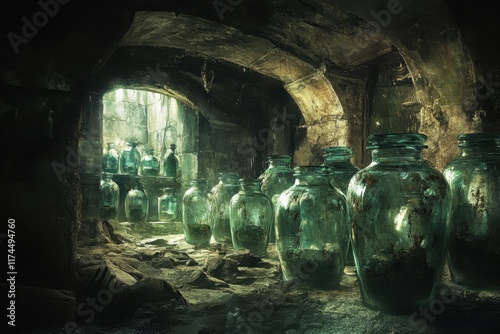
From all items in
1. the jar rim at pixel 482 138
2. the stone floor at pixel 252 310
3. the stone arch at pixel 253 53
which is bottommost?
the stone floor at pixel 252 310

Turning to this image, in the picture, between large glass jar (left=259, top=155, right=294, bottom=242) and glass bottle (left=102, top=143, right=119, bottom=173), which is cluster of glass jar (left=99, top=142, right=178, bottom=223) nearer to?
glass bottle (left=102, top=143, right=119, bottom=173)

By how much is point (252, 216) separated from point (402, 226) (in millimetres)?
1433

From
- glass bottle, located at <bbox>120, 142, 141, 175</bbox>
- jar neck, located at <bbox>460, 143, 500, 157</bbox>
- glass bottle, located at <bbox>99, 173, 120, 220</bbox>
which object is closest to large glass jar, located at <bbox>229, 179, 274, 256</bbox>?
jar neck, located at <bbox>460, 143, 500, 157</bbox>

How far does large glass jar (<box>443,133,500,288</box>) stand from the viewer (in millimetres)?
1704

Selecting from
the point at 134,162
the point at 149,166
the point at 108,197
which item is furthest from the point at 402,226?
the point at 134,162

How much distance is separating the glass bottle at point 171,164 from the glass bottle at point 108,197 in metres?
0.93

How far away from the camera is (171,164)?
5.77 m

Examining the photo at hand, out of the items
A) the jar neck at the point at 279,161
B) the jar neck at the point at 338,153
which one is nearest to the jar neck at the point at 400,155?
the jar neck at the point at 338,153

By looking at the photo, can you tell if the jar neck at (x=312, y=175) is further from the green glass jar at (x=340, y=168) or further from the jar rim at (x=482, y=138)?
the jar rim at (x=482, y=138)

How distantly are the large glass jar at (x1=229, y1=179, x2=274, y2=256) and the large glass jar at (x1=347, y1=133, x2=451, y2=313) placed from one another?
1.28m

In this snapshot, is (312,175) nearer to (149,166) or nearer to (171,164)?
(171,164)

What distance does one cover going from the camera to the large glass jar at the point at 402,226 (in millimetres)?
1459

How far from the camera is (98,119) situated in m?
4.00

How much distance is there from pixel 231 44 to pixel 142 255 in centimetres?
189
